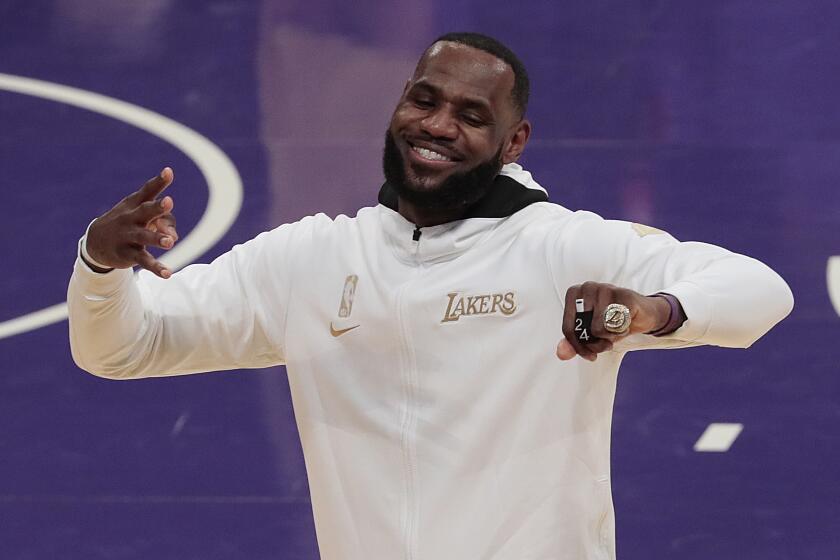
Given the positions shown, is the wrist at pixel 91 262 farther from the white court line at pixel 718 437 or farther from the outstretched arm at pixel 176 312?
the white court line at pixel 718 437

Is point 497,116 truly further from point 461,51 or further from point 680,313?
point 680,313

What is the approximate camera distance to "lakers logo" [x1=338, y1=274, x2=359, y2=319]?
3.87 m

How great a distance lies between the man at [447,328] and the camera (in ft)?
12.0

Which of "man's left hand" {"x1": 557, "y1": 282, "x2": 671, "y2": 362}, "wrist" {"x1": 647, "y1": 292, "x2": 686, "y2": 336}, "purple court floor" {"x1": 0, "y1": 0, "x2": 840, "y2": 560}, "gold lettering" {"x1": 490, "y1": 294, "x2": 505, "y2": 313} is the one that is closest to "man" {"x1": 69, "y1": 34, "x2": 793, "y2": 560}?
"gold lettering" {"x1": 490, "y1": 294, "x2": 505, "y2": 313}

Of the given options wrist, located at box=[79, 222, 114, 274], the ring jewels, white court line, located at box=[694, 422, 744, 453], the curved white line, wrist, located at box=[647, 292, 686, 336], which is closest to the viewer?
the ring jewels

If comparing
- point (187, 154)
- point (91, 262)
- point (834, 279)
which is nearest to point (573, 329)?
point (91, 262)

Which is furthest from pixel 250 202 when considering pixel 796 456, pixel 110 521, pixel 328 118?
pixel 796 456

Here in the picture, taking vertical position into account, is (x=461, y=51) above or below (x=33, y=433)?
above

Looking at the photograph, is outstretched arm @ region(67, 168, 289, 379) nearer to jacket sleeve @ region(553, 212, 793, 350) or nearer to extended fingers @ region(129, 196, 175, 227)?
extended fingers @ region(129, 196, 175, 227)

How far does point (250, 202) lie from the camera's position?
7.84 meters

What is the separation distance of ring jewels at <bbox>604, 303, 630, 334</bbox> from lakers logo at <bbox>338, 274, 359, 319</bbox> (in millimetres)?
888

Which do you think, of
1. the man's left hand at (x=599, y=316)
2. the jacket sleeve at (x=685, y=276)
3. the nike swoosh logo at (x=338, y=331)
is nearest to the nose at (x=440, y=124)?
the jacket sleeve at (x=685, y=276)

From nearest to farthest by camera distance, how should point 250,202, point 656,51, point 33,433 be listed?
point 33,433 < point 250,202 < point 656,51

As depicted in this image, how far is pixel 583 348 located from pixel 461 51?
3.15 ft
